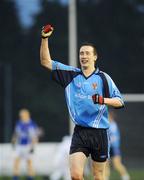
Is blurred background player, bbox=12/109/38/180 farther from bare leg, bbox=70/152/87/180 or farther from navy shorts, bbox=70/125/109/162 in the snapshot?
bare leg, bbox=70/152/87/180

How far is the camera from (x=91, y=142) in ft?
37.2

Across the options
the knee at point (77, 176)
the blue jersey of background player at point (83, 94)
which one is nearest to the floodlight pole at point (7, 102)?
the blue jersey of background player at point (83, 94)

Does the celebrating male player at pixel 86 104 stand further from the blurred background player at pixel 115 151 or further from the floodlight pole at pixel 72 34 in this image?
the floodlight pole at pixel 72 34

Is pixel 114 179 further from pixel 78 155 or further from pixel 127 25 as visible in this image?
pixel 78 155

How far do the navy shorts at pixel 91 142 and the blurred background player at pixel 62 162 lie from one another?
29.1 feet

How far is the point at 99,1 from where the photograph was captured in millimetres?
23156

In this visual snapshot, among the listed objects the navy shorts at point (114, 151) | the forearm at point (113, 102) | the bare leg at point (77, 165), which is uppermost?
the forearm at point (113, 102)

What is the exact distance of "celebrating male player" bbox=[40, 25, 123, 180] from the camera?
1120 cm

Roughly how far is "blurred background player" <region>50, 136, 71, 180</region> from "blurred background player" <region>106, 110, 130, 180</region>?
975 mm

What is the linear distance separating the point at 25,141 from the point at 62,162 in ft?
3.52

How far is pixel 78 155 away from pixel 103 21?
40.6 feet

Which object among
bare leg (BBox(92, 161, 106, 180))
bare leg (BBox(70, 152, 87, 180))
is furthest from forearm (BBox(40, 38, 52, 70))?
bare leg (BBox(92, 161, 106, 180))

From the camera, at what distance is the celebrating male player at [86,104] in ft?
36.7

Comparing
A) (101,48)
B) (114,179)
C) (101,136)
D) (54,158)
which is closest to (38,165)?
(54,158)
